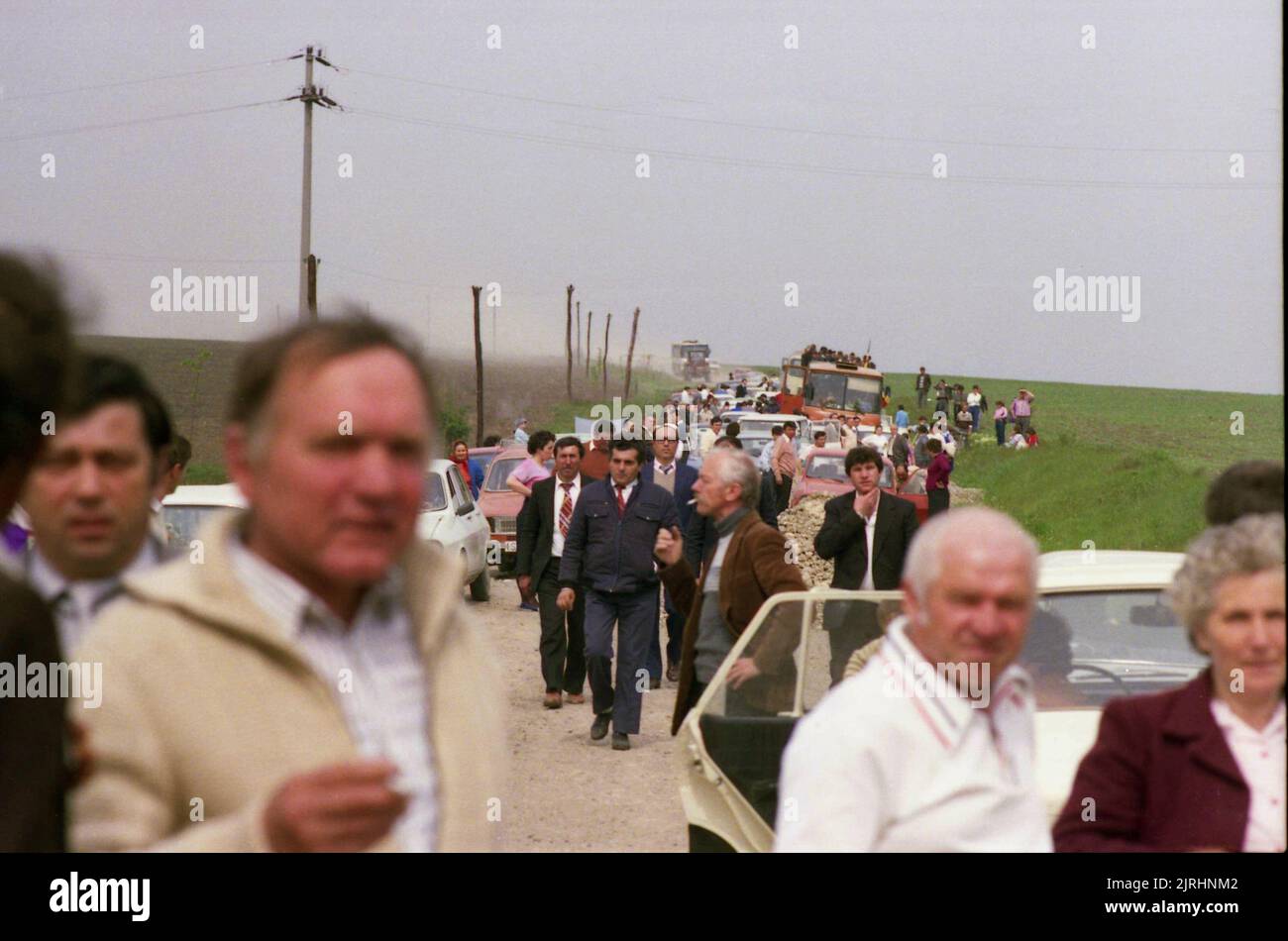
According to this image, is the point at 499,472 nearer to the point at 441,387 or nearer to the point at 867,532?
the point at 867,532

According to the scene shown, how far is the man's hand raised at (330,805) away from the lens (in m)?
1.66

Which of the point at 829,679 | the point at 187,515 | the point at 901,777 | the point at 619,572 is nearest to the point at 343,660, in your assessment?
the point at 901,777

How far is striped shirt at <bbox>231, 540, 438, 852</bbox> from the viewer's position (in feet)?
5.70

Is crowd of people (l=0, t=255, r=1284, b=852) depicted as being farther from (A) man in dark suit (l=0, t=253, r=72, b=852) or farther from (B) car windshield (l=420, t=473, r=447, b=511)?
(B) car windshield (l=420, t=473, r=447, b=511)

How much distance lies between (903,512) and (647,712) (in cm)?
298

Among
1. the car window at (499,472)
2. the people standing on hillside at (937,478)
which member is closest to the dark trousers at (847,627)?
the people standing on hillside at (937,478)

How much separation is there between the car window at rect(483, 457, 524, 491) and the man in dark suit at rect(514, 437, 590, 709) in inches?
414

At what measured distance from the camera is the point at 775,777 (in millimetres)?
5297

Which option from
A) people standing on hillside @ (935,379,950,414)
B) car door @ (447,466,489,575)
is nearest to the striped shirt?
car door @ (447,466,489,575)

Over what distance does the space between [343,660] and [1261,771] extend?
1.90 m
